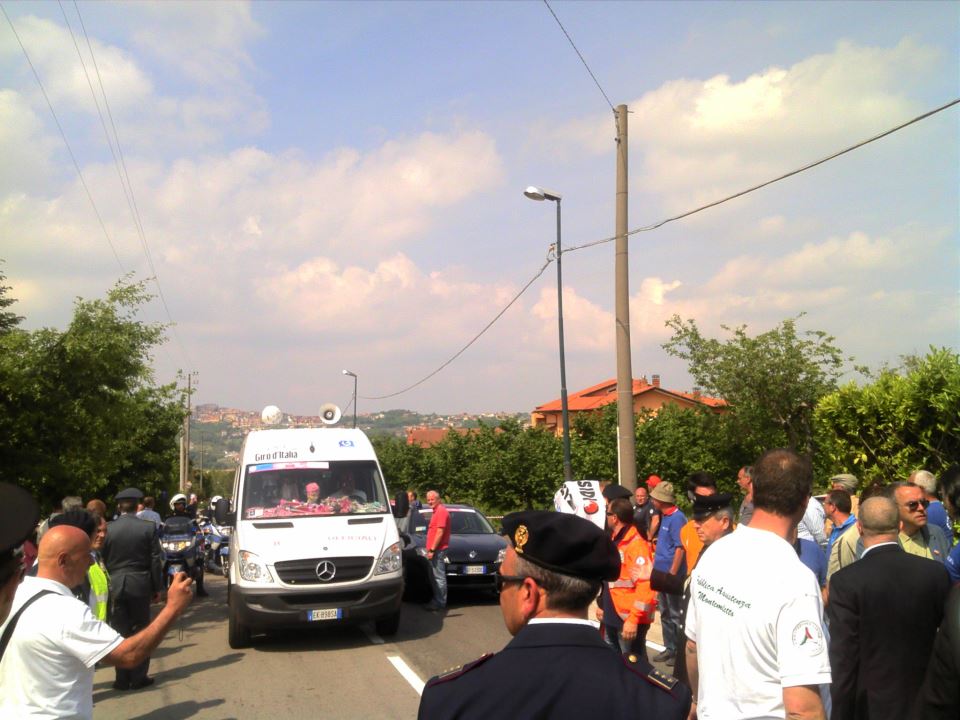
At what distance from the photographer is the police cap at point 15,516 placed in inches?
111

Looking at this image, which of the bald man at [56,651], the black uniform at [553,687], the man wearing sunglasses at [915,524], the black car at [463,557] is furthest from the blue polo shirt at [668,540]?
the black uniform at [553,687]

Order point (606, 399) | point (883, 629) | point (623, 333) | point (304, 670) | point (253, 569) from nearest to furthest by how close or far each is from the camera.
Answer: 1. point (883, 629)
2. point (304, 670)
3. point (253, 569)
4. point (623, 333)
5. point (606, 399)

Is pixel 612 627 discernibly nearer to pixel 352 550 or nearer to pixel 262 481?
pixel 352 550

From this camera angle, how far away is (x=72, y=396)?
1318 cm

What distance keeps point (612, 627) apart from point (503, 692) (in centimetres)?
548

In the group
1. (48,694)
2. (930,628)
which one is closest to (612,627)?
(930,628)

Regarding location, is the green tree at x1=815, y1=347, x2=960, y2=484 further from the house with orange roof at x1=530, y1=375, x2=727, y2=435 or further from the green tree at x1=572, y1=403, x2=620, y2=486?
the house with orange roof at x1=530, y1=375, x2=727, y2=435

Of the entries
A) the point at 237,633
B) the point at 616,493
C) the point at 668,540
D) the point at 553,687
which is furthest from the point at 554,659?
the point at 237,633

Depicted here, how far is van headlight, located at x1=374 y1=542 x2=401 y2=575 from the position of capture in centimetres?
1072

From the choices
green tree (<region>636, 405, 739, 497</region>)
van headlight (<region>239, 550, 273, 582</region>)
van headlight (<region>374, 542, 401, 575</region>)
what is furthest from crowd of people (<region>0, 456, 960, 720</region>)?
green tree (<region>636, 405, 739, 497</region>)

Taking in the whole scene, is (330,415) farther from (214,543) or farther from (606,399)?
(606,399)

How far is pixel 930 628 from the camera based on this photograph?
163 inches

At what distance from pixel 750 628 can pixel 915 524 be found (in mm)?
3361

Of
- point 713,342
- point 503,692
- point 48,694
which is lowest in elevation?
point 48,694
